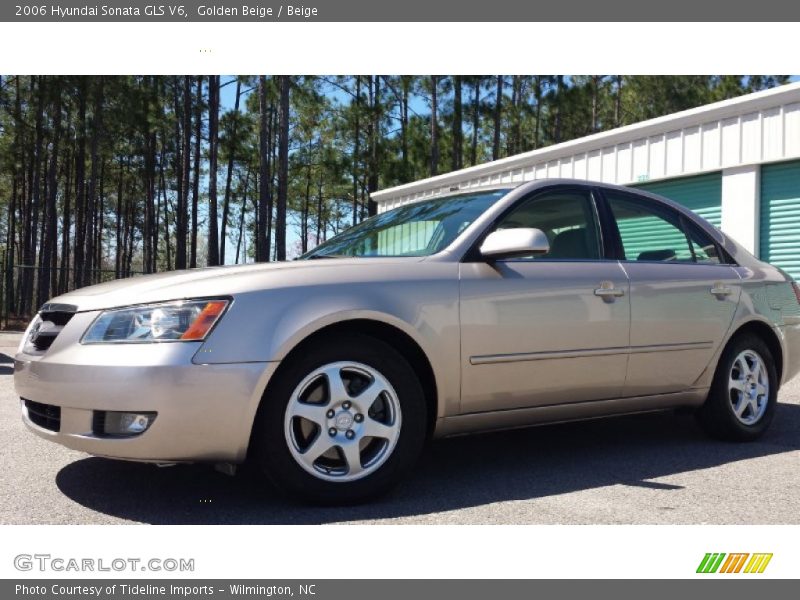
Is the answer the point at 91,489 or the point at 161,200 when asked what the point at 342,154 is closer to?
the point at 161,200

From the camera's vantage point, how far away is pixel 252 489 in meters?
3.65

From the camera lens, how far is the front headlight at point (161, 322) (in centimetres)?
305

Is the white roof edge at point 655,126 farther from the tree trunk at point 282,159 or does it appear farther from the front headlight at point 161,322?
the front headlight at point 161,322

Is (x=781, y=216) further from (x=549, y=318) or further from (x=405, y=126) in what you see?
(x=405, y=126)

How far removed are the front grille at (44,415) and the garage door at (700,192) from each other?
1075 centimetres

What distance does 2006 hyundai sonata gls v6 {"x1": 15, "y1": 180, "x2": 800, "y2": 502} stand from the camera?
3.05m

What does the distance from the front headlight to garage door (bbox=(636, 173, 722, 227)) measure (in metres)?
10.6

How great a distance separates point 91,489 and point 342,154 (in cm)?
3001

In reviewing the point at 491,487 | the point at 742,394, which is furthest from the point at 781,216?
the point at 491,487

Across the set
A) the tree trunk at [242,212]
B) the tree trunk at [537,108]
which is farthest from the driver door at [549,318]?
the tree trunk at [242,212]

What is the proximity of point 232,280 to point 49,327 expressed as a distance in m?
0.93

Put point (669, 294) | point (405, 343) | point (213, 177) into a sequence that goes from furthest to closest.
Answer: point (213, 177) → point (669, 294) → point (405, 343)

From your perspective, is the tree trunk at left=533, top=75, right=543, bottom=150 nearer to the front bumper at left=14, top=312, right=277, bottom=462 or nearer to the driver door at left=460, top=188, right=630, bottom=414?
the driver door at left=460, top=188, right=630, bottom=414

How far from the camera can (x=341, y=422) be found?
10.9ft
